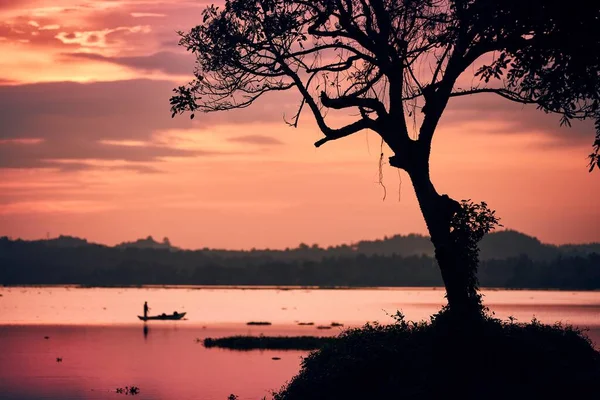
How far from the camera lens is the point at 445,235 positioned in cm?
2878

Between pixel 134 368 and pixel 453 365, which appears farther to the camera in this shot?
pixel 134 368

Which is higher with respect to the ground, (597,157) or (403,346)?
(597,157)

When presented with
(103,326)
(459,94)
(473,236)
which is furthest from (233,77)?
(103,326)

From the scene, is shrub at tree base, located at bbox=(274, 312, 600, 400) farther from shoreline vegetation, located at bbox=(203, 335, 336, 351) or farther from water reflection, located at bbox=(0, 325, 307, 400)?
shoreline vegetation, located at bbox=(203, 335, 336, 351)

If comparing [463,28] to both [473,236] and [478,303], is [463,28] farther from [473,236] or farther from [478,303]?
[478,303]

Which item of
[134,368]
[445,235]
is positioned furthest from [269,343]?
[445,235]

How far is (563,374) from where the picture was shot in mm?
26422

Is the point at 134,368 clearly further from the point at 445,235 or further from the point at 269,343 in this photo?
the point at 445,235

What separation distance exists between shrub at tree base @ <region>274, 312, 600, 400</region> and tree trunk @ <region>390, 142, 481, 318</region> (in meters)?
0.78

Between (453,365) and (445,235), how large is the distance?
4.35 meters

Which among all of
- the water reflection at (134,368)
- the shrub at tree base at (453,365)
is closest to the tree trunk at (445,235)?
the shrub at tree base at (453,365)

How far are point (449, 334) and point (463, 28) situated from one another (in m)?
9.15

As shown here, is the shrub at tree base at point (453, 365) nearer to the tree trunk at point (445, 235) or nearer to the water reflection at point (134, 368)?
the tree trunk at point (445, 235)

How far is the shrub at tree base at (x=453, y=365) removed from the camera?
25.8 meters
